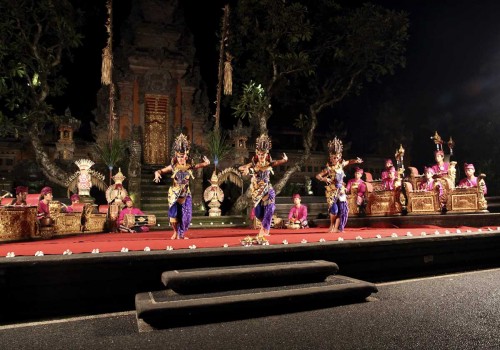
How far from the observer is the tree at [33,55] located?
10.5m

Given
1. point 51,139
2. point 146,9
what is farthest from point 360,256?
point 146,9

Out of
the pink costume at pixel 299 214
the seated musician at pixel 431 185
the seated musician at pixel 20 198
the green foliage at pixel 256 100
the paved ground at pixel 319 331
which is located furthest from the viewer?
the green foliage at pixel 256 100

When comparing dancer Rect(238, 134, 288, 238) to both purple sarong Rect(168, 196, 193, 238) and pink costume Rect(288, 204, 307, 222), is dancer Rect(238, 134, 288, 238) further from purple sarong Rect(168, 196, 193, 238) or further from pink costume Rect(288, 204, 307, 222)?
pink costume Rect(288, 204, 307, 222)

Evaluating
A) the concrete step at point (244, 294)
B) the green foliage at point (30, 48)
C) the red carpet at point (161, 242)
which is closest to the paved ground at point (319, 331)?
the concrete step at point (244, 294)

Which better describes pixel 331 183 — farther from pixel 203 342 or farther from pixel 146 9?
pixel 146 9

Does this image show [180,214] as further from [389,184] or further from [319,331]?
[389,184]

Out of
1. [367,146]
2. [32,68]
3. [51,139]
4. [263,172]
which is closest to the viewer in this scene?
[263,172]

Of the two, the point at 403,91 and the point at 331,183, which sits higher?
the point at 403,91

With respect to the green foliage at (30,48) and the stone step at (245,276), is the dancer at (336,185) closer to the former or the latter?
the stone step at (245,276)

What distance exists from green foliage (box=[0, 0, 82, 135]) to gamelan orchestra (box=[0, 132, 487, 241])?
2.41 metres

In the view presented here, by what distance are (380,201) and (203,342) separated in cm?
809

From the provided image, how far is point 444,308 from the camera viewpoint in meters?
3.86

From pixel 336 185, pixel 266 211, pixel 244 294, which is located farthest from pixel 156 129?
pixel 244 294

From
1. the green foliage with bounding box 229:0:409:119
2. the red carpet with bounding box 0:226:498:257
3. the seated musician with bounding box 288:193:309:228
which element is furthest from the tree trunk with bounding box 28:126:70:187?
the seated musician with bounding box 288:193:309:228
